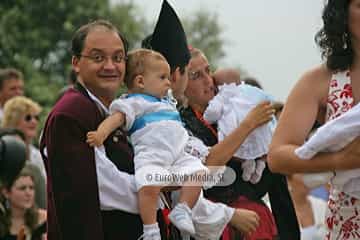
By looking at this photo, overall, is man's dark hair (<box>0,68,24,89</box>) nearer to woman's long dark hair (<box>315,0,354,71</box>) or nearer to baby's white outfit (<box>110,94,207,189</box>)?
baby's white outfit (<box>110,94,207,189</box>)

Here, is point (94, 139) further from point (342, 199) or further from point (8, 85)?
point (8, 85)

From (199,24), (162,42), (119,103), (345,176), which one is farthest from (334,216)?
(199,24)

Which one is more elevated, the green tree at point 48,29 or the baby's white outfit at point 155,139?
the green tree at point 48,29

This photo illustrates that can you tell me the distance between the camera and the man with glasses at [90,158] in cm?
378

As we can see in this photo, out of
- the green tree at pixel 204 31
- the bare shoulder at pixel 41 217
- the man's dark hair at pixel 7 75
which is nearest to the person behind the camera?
the bare shoulder at pixel 41 217

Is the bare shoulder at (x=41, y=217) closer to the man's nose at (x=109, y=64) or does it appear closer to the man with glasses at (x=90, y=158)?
the man with glasses at (x=90, y=158)

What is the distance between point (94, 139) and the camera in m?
3.79

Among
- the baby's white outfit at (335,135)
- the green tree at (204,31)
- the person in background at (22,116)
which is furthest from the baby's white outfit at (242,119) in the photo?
the green tree at (204,31)

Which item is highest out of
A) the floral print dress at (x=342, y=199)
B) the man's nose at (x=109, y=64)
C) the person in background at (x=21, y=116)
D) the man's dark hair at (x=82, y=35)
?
the person in background at (x=21, y=116)

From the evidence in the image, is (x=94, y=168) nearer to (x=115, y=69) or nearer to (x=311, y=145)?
(x=115, y=69)

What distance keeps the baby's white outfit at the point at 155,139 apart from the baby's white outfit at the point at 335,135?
0.84m

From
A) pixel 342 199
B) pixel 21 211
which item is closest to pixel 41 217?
pixel 21 211

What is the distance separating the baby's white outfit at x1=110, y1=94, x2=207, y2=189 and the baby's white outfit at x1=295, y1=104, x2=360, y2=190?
84cm

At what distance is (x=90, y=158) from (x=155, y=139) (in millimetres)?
350
